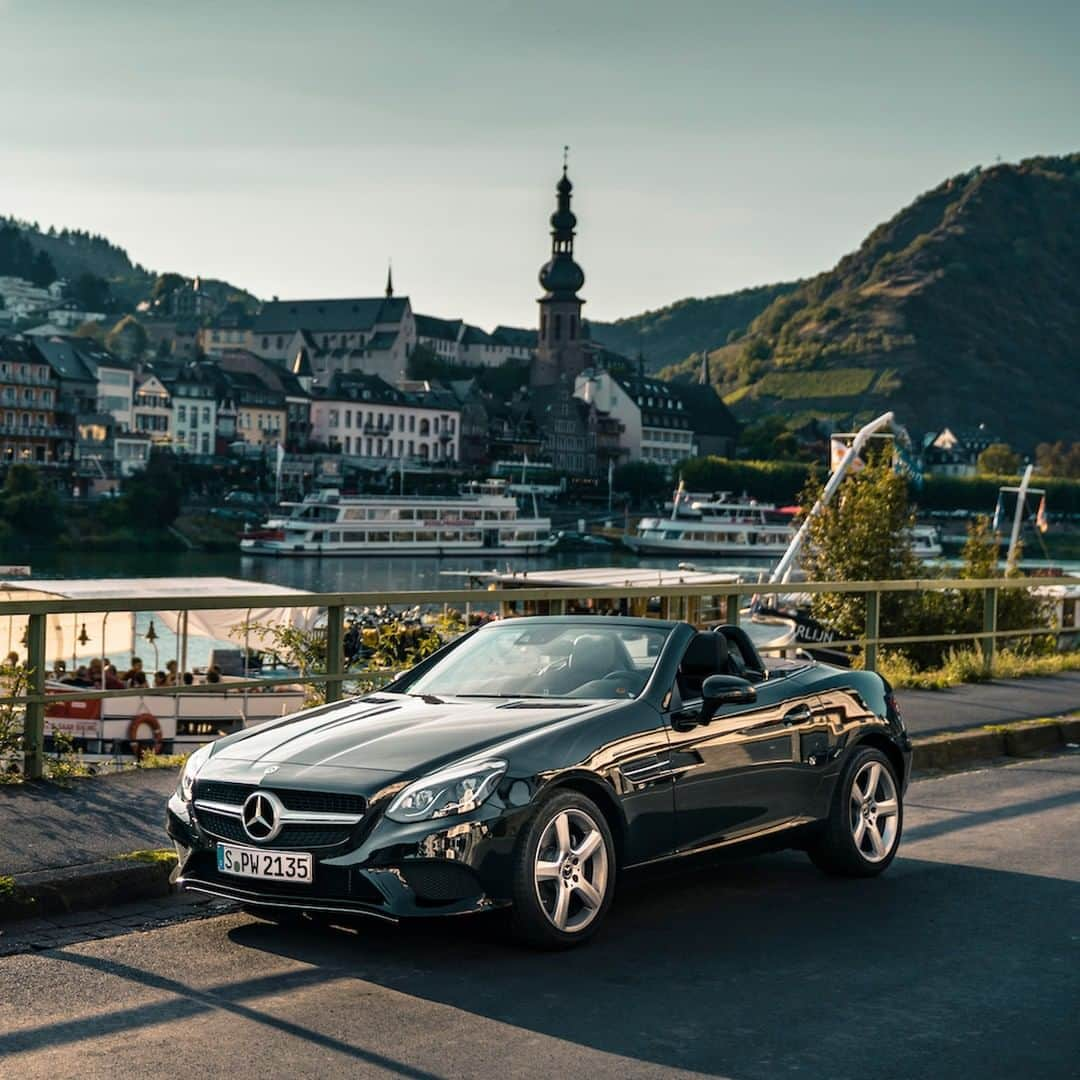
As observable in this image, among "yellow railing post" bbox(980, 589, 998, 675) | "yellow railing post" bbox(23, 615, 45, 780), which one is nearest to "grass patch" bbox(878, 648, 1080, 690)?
"yellow railing post" bbox(980, 589, 998, 675)

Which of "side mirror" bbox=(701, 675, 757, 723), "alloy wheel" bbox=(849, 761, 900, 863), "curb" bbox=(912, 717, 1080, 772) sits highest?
"side mirror" bbox=(701, 675, 757, 723)

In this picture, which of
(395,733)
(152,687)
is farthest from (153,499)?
(395,733)

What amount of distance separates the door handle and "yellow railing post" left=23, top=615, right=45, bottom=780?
13.6ft

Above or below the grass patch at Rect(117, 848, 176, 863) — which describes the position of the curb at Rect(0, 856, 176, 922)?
below

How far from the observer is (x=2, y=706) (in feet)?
31.4

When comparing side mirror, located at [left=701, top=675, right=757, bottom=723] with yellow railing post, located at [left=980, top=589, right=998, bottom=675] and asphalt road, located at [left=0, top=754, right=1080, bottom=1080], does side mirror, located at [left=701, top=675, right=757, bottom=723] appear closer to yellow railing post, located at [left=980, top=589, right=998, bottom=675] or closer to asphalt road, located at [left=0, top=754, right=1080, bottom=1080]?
Answer: asphalt road, located at [left=0, top=754, right=1080, bottom=1080]

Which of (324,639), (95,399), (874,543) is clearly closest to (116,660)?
(874,543)

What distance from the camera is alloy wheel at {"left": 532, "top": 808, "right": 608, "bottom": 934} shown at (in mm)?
6586

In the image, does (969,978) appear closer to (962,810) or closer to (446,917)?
(446,917)

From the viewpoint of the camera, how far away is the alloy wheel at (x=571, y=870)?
6.59 meters

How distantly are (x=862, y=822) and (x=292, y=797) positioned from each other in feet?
10.5

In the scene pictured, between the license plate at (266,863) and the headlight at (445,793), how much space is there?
0.38 m

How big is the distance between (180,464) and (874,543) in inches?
5172

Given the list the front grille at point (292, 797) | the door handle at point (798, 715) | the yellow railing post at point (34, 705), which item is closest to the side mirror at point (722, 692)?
the door handle at point (798, 715)
